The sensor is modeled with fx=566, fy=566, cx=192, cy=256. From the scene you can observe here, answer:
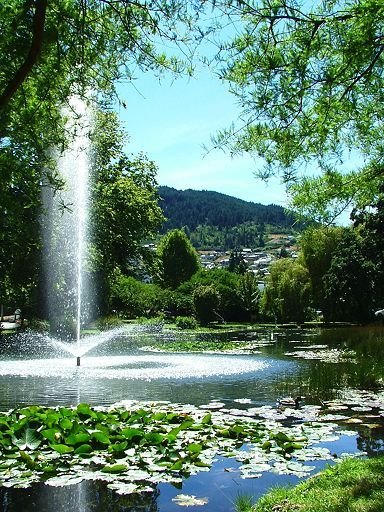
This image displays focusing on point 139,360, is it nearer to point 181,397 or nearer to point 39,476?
point 181,397

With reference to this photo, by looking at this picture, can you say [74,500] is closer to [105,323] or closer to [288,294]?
[105,323]

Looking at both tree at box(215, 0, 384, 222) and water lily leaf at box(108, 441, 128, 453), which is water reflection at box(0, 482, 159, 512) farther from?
tree at box(215, 0, 384, 222)

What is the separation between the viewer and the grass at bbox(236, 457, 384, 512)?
180 inches

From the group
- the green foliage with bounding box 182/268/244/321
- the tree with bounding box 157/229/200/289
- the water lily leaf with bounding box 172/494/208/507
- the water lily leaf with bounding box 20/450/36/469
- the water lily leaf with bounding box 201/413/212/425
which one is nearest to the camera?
the water lily leaf with bounding box 172/494/208/507

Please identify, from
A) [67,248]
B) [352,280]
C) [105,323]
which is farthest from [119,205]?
[352,280]

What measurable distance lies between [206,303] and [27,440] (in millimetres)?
46405

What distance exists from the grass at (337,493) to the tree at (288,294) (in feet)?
151

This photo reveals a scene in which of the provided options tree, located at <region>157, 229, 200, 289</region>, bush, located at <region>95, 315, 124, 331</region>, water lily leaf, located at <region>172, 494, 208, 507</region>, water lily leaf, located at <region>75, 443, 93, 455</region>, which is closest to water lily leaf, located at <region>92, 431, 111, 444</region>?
water lily leaf, located at <region>75, 443, 93, 455</region>

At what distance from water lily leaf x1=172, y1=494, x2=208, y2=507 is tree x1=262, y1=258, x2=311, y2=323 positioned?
4600 cm

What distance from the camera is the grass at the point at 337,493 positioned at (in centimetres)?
456

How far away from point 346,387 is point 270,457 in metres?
6.54

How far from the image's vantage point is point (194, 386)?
13891mm

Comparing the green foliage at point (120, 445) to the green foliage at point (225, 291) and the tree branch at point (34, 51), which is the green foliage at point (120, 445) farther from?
the green foliage at point (225, 291)

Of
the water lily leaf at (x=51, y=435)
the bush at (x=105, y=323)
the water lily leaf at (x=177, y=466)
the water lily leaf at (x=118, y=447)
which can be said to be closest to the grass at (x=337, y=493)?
the water lily leaf at (x=177, y=466)
